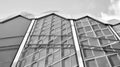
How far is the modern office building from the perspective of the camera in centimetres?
1159

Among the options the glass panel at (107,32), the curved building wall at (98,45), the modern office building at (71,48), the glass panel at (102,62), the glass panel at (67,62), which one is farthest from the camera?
the glass panel at (107,32)

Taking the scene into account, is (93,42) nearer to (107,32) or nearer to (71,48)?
(71,48)

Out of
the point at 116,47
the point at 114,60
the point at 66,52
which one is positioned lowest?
the point at 114,60

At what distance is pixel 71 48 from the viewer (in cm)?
1345

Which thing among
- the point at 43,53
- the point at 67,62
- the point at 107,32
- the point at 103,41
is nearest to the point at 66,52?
the point at 67,62

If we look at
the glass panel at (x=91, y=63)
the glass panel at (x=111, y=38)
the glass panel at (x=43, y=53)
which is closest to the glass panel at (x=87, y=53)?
the glass panel at (x=91, y=63)

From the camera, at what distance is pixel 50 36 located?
57.2 feet

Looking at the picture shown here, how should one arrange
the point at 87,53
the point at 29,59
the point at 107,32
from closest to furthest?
the point at 87,53 → the point at 29,59 → the point at 107,32

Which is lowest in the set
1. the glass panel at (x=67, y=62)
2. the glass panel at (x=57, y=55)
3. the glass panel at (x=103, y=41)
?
the glass panel at (x=67, y=62)

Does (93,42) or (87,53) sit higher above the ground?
(93,42)

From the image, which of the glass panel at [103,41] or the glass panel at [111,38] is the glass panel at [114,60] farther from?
the glass panel at [111,38]

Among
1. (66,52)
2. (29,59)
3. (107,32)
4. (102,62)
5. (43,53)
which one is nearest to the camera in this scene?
(102,62)

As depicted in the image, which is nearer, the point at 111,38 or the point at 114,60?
the point at 114,60

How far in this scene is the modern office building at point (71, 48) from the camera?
38.0ft
